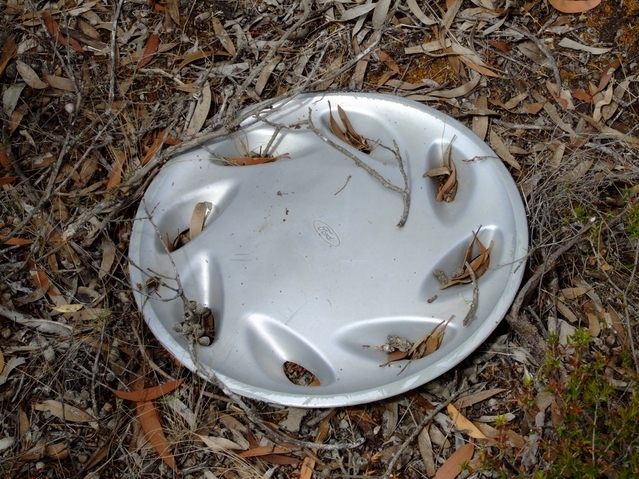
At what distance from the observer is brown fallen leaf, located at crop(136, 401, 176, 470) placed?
146 centimetres

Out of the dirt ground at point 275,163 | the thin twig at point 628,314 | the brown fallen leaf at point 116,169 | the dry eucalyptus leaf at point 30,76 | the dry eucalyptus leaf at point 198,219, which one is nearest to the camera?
→ the thin twig at point 628,314

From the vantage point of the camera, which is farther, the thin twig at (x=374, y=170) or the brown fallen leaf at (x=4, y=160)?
the brown fallen leaf at (x=4, y=160)

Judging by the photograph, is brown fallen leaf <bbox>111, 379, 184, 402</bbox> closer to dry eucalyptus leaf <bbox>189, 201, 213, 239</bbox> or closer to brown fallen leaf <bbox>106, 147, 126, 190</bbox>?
dry eucalyptus leaf <bbox>189, 201, 213, 239</bbox>

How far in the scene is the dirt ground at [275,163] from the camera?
1.43 m

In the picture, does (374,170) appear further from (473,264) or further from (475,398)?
(475,398)

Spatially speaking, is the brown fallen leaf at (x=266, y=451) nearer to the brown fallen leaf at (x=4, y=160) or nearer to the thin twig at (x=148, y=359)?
the thin twig at (x=148, y=359)

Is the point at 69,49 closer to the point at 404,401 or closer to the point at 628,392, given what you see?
the point at 404,401

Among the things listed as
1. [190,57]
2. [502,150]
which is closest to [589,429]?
[502,150]

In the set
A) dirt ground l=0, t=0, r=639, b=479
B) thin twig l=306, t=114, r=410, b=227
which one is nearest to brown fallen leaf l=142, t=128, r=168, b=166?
dirt ground l=0, t=0, r=639, b=479

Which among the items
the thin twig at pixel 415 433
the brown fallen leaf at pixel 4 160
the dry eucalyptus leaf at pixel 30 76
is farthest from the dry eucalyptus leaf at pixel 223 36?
the thin twig at pixel 415 433

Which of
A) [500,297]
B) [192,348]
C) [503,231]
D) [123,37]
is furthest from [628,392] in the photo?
[123,37]

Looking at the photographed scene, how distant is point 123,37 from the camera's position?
1.89 metres

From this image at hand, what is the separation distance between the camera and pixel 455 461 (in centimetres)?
141

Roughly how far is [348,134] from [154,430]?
2.73 ft
